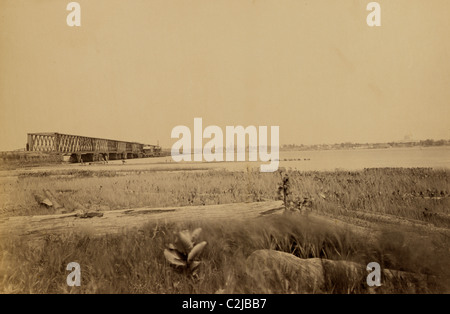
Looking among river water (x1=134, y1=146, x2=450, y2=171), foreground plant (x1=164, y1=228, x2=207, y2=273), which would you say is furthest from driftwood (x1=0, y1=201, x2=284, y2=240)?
river water (x1=134, y1=146, x2=450, y2=171)

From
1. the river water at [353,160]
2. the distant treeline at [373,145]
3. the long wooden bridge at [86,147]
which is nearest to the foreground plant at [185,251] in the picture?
the river water at [353,160]

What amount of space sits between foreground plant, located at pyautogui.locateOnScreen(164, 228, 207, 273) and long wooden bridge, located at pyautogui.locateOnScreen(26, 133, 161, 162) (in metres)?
0.71

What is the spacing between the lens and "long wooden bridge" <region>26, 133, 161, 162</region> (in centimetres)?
283

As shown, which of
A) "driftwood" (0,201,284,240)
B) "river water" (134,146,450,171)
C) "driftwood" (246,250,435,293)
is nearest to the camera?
"driftwood" (246,250,435,293)

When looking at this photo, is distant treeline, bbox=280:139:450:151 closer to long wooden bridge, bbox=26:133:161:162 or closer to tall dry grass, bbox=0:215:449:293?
tall dry grass, bbox=0:215:449:293

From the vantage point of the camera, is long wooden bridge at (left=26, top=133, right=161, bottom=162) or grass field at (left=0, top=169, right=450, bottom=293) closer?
grass field at (left=0, top=169, right=450, bottom=293)

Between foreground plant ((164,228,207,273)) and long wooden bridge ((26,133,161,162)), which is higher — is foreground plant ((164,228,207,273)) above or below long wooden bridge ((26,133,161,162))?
below

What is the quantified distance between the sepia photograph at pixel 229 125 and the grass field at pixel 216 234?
0.05 feet

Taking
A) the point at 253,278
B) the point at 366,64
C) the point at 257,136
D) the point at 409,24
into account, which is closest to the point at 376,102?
the point at 366,64

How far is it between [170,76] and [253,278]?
1.71 m

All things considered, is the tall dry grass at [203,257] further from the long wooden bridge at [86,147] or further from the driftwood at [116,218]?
the long wooden bridge at [86,147]

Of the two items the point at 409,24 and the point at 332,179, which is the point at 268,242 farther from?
the point at 409,24

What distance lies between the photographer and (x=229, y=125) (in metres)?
2.85

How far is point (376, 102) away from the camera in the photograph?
9.61 feet
